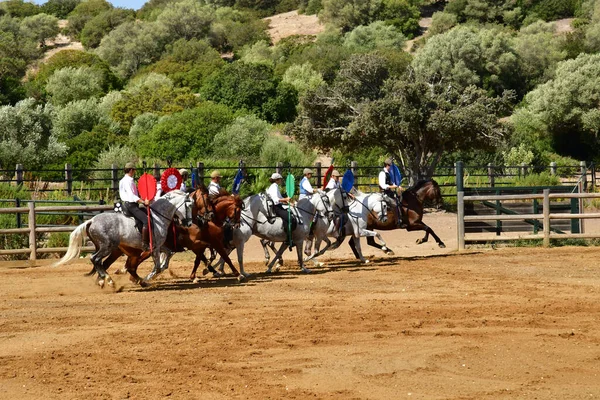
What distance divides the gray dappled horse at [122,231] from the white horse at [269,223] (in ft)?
4.80

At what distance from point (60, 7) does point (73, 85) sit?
7774cm

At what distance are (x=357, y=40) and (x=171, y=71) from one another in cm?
2153

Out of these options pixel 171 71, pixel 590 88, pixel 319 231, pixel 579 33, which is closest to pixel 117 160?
pixel 319 231

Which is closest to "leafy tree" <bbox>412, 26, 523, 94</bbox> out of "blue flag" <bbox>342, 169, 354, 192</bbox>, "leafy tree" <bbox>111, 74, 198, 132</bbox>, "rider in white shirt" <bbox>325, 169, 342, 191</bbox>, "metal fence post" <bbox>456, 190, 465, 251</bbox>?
"leafy tree" <bbox>111, 74, 198, 132</bbox>

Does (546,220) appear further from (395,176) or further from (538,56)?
(538,56)

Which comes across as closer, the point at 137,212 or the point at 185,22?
the point at 137,212

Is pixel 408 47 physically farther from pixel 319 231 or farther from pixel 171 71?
pixel 319 231

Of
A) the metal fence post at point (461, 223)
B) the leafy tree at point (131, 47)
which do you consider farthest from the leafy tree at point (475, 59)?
the metal fence post at point (461, 223)

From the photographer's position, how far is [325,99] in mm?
42531

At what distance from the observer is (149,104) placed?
68.1 m

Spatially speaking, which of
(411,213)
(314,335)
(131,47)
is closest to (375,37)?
(131,47)

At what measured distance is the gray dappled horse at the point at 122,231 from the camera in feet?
61.9

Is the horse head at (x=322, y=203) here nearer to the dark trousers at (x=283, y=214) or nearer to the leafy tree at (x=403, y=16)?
the dark trousers at (x=283, y=214)

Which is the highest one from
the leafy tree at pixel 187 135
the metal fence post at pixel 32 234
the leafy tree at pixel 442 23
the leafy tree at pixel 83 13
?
the leafy tree at pixel 83 13
